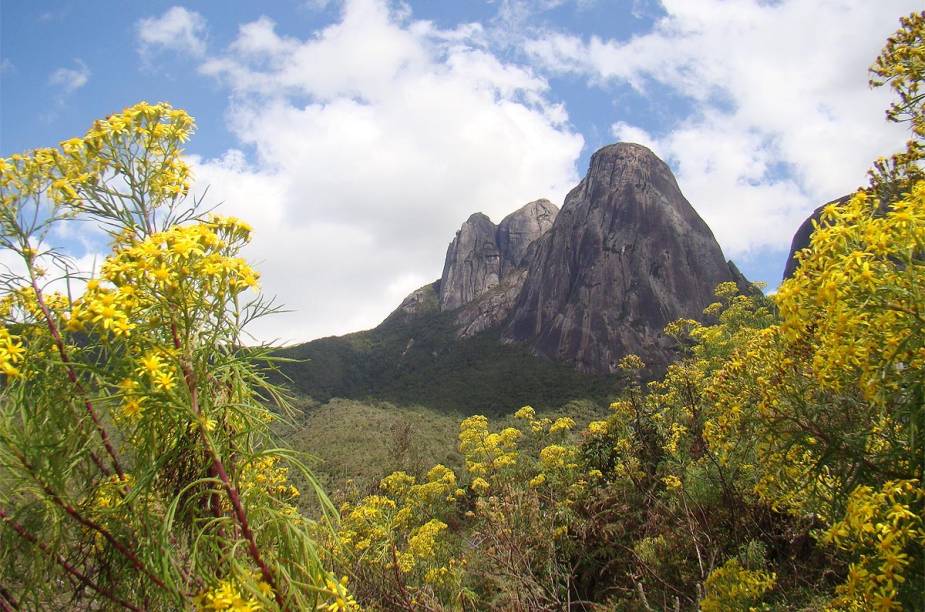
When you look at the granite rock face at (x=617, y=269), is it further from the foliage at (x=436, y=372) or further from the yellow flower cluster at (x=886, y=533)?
the yellow flower cluster at (x=886, y=533)

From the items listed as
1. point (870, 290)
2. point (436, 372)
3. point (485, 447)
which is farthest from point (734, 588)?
point (436, 372)

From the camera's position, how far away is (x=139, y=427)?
5.94ft

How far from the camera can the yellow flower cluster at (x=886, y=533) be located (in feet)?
6.54

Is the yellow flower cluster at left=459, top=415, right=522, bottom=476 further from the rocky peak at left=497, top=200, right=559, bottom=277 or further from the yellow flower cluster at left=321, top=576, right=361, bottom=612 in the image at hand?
the rocky peak at left=497, top=200, right=559, bottom=277

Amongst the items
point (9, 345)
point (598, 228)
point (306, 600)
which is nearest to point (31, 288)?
point (9, 345)

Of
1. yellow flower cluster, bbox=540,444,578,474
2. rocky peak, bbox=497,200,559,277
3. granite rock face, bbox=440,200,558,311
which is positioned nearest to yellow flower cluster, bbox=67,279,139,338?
yellow flower cluster, bbox=540,444,578,474

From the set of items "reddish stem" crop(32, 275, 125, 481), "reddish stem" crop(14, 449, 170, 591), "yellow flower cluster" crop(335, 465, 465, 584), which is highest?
"reddish stem" crop(32, 275, 125, 481)

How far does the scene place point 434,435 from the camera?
52438 mm

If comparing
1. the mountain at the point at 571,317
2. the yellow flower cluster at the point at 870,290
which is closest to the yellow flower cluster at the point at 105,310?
the yellow flower cluster at the point at 870,290

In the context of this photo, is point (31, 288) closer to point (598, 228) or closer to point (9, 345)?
point (9, 345)

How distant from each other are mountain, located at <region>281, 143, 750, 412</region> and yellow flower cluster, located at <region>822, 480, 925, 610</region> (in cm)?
5849

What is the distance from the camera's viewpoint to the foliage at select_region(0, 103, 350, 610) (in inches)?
67.0

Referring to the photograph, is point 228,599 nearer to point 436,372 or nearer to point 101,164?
point 101,164

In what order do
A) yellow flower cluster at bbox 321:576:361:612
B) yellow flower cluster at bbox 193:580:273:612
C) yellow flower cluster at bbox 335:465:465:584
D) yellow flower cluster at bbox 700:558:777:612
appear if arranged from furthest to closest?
yellow flower cluster at bbox 335:465:465:584, yellow flower cluster at bbox 700:558:777:612, yellow flower cluster at bbox 321:576:361:612, yellow flower cluster at bbox 193:580:273:612
